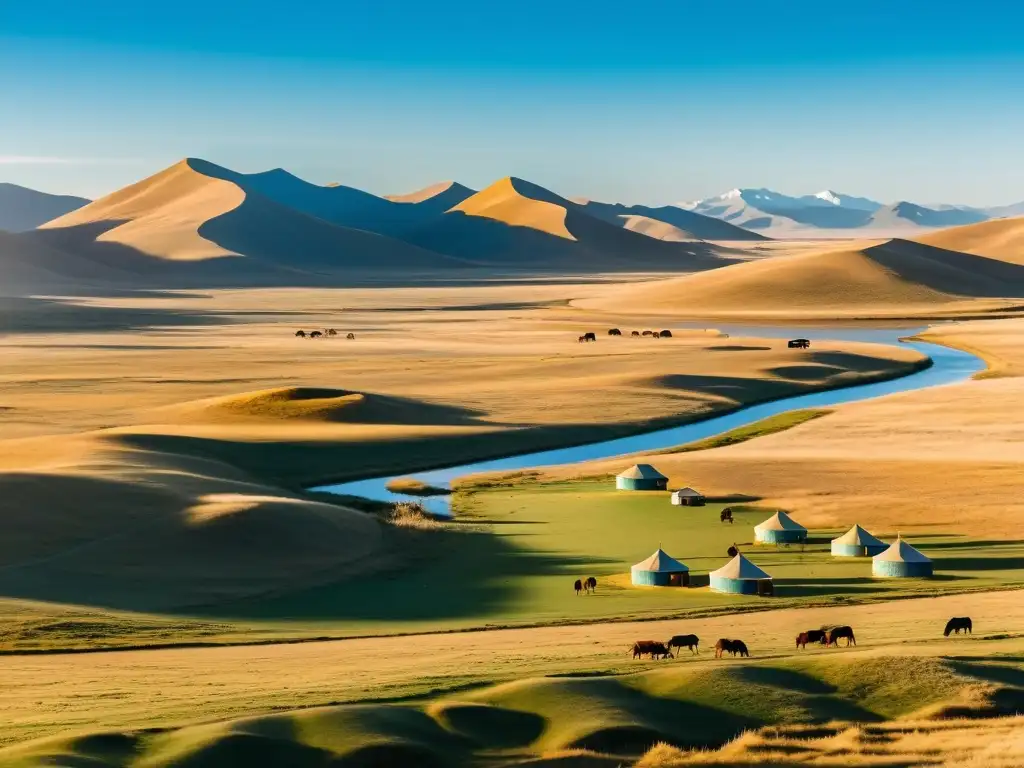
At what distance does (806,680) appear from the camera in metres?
32.7

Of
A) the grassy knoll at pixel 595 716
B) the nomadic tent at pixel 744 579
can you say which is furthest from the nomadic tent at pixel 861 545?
the grassy knoll at pixel 595 716

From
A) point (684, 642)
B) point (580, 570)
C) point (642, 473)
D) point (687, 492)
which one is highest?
point (642, 473)

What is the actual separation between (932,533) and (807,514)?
5.09 metres

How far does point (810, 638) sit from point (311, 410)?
48.1 m

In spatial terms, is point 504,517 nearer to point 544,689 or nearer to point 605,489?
point 605,489

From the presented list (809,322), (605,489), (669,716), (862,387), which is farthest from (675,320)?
(669,716)

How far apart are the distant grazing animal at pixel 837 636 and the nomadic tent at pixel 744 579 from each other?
26.3 ft

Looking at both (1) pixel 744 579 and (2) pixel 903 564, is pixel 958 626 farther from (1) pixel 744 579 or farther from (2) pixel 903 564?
(2) pixel 903 564

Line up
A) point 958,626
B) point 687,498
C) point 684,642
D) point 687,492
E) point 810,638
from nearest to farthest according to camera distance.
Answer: point 684,642 → point 810,638 → point 958,626 → point 687,498 → point 687,492

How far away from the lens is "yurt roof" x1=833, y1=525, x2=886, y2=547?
5094 cm

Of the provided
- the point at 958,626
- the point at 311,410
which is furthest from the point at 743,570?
the point at 311,410

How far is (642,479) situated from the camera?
62.2m

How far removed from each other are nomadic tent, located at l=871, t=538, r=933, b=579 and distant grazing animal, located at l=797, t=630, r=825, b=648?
10.6 meters

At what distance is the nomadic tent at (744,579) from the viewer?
45375 millimetres
